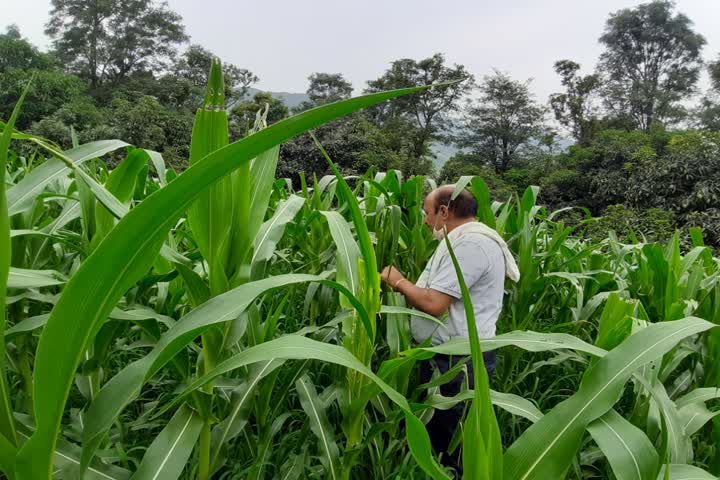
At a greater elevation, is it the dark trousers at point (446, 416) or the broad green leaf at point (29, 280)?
the broad green leaf at point (29, 280)

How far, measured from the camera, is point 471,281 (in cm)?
145

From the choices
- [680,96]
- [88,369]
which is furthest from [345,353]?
[680,96]

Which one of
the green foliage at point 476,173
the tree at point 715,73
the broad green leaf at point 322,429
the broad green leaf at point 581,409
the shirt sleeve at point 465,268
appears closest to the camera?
the broad green leaf at point 581,409

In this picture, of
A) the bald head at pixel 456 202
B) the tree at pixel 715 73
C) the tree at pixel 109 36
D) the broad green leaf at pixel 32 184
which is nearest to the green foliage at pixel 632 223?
the bald head at pixel 456 202

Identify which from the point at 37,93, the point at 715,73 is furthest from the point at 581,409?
the point at 715,73

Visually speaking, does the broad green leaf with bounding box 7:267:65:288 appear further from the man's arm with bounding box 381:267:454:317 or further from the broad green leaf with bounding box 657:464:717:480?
the man's arm with bounding box 381:267:454:317

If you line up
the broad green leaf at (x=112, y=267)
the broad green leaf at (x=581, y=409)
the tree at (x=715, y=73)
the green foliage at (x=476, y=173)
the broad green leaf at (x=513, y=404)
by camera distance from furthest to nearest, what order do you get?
the tree at (x=715, y=73) → the green foliage at (x=476, y=173) → the broad green leaf at (x=513, y=404) → the broad green leaf at (x=581, y=409) → the broad green leaf at (x=112, y=267)

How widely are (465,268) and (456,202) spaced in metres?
0.31

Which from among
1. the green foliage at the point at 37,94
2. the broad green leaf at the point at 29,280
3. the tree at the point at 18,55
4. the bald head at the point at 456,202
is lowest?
the broad green leaf at the point at 29,280

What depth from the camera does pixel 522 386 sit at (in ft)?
5.36

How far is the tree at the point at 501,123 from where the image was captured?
71.3ft

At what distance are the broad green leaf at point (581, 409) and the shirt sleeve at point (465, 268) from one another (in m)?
0.81

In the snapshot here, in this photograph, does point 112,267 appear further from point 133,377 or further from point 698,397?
point 698,397

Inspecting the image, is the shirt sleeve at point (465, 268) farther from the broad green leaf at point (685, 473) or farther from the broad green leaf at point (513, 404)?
the broad green leaf at point (685, 473)
